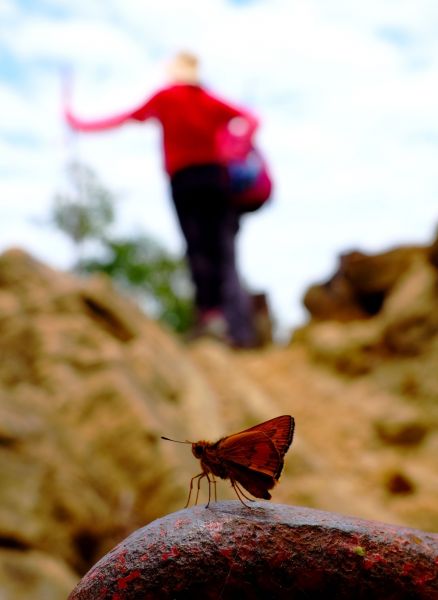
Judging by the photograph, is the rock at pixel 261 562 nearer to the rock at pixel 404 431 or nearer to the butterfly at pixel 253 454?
the butterfly at pixel 253 454

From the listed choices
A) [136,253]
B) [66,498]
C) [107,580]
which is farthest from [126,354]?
[136,253]

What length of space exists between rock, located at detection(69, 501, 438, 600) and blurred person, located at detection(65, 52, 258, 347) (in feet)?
22.7

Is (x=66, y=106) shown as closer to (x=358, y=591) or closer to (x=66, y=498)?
(x=66, y=498)

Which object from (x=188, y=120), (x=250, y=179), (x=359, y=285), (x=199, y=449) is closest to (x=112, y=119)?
(x=188, y=120)

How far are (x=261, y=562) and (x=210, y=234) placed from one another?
733 centimetres

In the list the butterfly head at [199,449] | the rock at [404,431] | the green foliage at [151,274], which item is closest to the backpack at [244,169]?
the rock at [404,431]

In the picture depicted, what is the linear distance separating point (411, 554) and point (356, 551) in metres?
0.12

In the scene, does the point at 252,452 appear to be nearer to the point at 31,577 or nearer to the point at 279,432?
the point at 279,432

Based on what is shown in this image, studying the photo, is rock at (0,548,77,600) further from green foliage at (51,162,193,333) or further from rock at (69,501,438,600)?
green foliage at (51,162,193,333)

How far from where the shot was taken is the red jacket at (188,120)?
8.41 metres

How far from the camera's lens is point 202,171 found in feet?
28.3

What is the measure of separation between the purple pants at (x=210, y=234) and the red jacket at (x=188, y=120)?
0.44 feet

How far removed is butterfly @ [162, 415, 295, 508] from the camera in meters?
1.89

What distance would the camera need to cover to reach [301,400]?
821 centimetres
